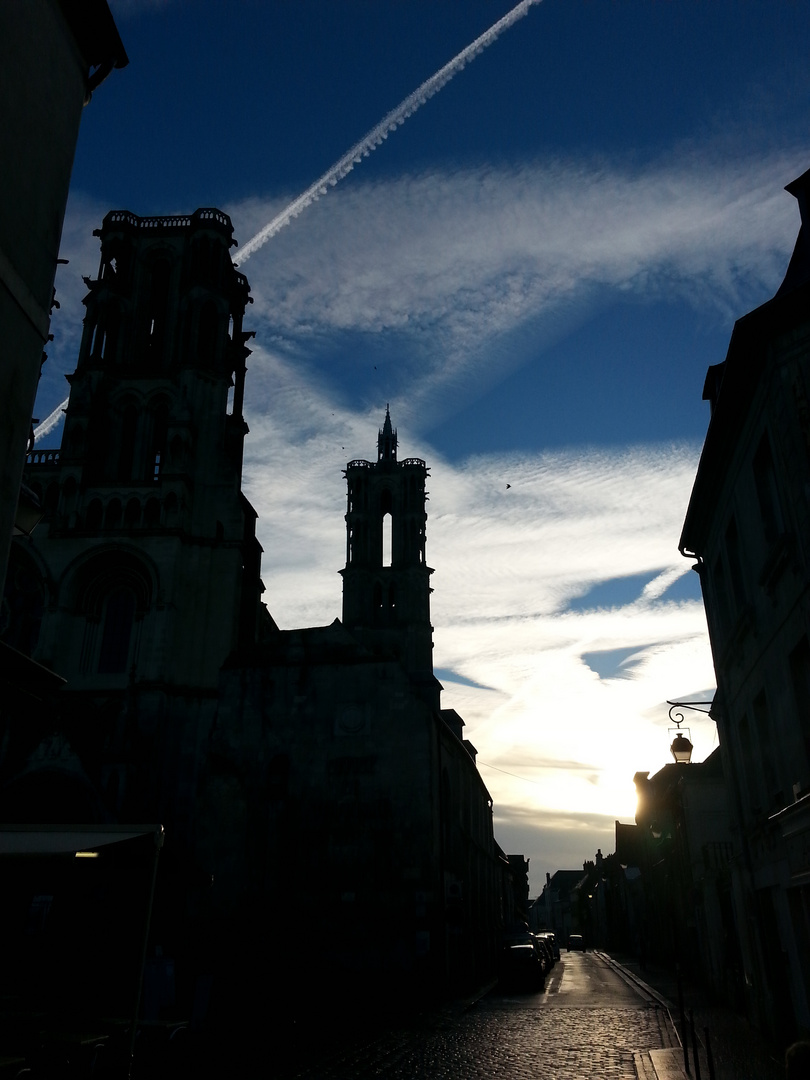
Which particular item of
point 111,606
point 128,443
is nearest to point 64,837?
point 111,606

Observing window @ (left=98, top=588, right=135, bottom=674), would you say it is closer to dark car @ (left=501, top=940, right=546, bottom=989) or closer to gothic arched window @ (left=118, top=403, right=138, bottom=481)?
gothic arched window @ (left=118, top=403, right=138, bottom=481)

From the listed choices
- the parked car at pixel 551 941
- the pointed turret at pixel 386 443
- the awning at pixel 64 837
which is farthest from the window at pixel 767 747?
the pointed turret at pixel 386 443

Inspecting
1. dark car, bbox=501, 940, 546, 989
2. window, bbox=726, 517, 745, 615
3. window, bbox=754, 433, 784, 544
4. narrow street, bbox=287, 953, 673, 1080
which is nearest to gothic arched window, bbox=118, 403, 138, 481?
dark car, bbox=501, 940, 546, 989

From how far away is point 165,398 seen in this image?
113 ft

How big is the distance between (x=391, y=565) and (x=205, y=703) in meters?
39.5

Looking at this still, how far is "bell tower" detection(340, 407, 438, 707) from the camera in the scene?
207ft

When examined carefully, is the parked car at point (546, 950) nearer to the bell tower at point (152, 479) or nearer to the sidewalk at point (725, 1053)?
the sidewalk at point (725, 1053)

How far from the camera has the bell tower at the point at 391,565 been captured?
63219mm

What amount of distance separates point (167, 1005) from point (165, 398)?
23.8 meters

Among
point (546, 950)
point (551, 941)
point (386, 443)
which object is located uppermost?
point (386, 443)

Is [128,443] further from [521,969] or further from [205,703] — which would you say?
[521,969]

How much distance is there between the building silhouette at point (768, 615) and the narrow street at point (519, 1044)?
2708mm

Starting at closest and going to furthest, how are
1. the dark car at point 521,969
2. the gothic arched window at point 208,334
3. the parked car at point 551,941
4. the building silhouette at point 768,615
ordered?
1. the building silhouette at point 768,615
2. the dark car at point 521,969
3. the gothic arched window at point 208,334
4. the parked car at point 551,941

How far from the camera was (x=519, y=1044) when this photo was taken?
48.6 feet
